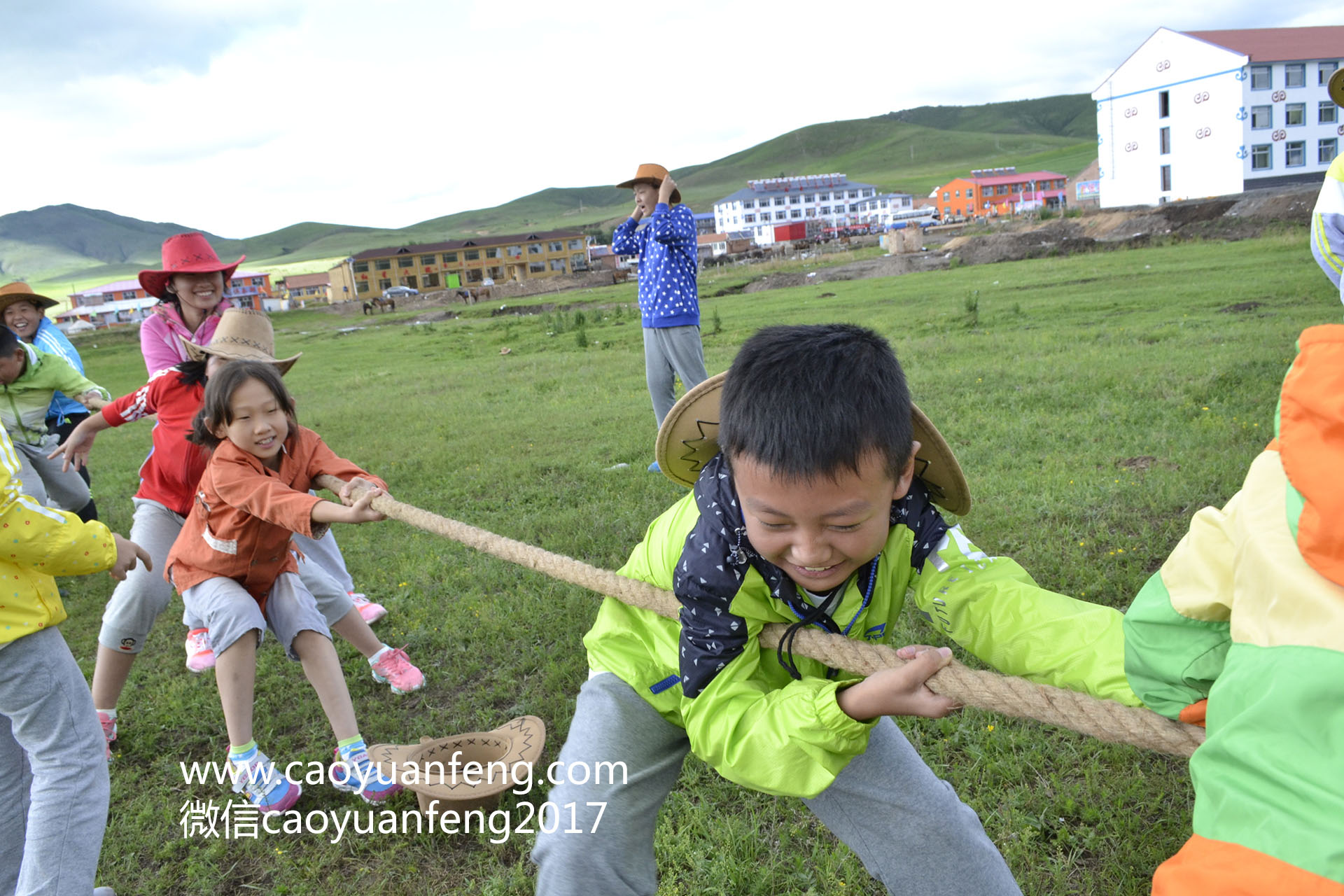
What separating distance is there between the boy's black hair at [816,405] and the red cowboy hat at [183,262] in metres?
3.31

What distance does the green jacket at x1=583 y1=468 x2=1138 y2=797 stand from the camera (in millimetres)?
1669

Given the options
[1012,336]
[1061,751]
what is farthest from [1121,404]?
[1061,751]

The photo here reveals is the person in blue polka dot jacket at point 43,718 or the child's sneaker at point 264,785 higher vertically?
the person in blue polka dot jacket at point 43,718

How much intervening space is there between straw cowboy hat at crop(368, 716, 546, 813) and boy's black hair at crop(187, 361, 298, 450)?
54.8 inches

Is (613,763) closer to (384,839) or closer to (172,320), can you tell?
(384,839)

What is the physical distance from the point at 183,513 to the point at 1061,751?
3738 mm

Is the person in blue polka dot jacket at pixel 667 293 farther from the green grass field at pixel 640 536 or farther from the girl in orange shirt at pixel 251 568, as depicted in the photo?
the girl in orange shirt at pixel 251 568

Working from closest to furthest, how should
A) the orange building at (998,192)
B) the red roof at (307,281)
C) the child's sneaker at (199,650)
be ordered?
the child's sneaker at (199,650), the orange building at (998,192), the red roof at (307,281)

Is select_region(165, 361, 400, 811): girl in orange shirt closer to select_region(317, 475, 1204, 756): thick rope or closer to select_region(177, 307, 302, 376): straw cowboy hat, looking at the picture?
select_region(177, 307, 302, 376): straw cowboy hat

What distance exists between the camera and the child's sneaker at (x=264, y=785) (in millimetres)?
3203

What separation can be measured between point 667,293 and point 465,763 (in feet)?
14.6

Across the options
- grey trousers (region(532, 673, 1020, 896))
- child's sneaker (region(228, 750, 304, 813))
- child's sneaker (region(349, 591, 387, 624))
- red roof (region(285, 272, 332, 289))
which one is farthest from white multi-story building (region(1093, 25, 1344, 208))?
red roof (region(285, 272, 332, 289))

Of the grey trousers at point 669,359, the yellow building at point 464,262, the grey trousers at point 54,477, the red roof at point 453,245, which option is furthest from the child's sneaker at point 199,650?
the red roof at point 453,245

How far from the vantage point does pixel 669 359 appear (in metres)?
7.07
